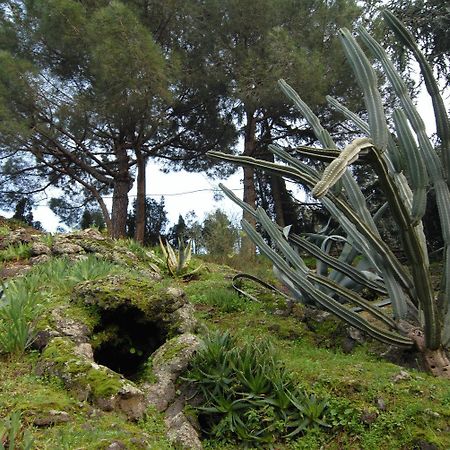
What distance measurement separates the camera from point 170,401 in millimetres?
3414

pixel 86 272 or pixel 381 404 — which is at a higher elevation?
pixel 86 272

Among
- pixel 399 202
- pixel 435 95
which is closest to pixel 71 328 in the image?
pixel 399 202

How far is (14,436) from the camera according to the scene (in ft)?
7.24

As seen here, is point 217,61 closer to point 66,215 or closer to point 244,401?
point 66,215

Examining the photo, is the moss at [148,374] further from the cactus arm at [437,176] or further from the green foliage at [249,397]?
the cactus arm at [437,176]

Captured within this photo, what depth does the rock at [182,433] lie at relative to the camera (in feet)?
9.86

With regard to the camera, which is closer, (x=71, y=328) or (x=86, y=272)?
(x=71, y=328)

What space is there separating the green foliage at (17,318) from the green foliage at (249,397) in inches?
43.5

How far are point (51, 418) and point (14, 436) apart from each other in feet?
1.59

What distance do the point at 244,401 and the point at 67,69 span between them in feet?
32.4

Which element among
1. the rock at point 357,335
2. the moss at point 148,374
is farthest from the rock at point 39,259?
the rock at point 357,335

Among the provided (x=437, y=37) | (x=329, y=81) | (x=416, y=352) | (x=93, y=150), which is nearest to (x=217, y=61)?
(x=329, y=81)

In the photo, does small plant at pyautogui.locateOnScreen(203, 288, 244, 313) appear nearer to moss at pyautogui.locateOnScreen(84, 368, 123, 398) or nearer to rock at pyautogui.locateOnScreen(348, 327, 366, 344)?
rock at pyautogui.locateOnScreen(348, 327, 366, 344)

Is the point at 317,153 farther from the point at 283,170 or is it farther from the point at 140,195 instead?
the point at 140,195
